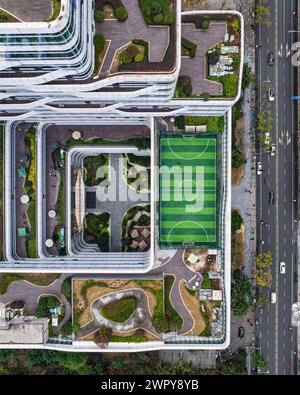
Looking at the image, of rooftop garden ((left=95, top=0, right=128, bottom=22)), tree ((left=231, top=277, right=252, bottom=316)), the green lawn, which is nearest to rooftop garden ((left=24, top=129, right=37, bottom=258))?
the green lawn

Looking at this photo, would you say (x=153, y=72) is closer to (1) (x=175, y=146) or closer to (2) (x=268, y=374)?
(1) (x=175, y=146)

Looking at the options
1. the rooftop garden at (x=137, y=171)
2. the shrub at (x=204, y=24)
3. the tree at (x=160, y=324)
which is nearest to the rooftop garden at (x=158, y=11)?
the shrub at (x=204, y=24)

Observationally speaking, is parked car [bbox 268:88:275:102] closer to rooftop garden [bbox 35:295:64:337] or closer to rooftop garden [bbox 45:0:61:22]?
rooftop garden [bbox 45:0:61:22]

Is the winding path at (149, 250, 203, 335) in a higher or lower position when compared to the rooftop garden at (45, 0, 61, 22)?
lower

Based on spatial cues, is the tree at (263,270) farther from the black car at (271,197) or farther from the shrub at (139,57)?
the shrub at (139,57)
